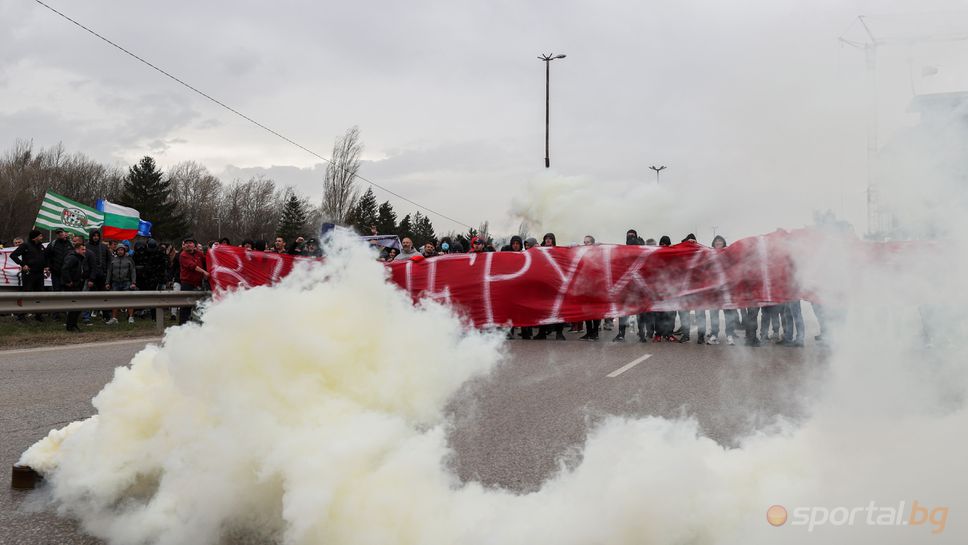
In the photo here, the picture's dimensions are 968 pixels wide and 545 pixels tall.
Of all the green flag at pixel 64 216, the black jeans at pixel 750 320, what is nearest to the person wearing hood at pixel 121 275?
the green flag at pixel 64 216

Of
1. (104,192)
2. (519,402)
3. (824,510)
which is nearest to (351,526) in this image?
(824,510)

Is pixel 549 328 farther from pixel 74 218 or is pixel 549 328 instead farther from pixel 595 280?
pixel 74 218

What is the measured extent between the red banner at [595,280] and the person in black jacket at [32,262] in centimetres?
400

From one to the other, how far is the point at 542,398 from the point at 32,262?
1167cm

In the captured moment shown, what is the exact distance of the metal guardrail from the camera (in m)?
11.0

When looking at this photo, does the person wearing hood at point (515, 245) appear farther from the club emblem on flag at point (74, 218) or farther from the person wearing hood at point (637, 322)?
the club emblem on flag at point (74, 218)

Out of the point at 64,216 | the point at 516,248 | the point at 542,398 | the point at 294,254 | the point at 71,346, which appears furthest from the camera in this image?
the point at 64,216

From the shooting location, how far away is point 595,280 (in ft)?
32.7

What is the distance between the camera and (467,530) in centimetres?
255

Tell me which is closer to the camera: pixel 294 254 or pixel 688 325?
pixel 688 325

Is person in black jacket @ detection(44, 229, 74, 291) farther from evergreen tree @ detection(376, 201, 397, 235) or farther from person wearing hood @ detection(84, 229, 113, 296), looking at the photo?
evergreen tree @ detection(376, 201, 397, 235)

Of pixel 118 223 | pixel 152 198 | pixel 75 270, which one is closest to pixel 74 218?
pixel 118 223

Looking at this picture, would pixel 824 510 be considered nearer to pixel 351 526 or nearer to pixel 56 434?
pixel 351 526

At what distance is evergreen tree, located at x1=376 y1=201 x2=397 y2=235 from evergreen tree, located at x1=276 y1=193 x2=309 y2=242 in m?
6.92
